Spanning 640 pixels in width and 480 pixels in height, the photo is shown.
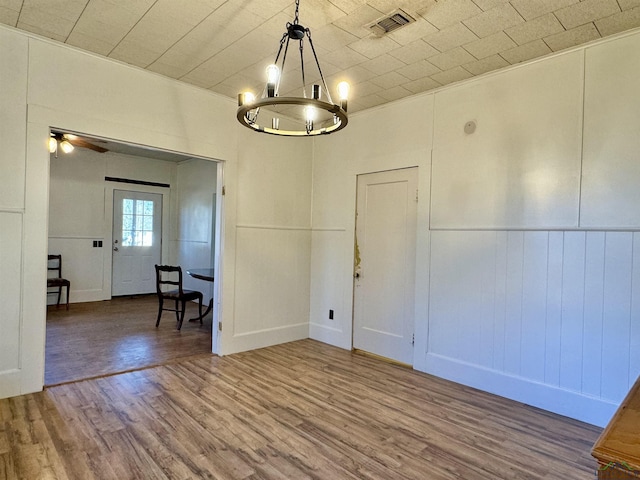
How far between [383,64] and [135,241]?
630 centimetres

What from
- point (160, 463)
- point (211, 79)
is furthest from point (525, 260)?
point (211, 79)

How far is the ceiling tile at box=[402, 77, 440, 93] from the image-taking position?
3.55 meters

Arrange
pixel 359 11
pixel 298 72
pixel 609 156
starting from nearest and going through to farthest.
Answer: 1. pixel 359 11
2. pixel 609 156
3. pixel 298 72

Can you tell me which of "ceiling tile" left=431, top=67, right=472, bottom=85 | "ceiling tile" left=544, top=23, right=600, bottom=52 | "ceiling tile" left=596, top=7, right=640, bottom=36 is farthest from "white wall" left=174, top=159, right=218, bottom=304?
"ceiling tile" left=596, top=7, right=640, bottom=36

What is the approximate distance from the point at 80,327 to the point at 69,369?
180 centimetres

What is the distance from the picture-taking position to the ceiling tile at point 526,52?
2.87 metres

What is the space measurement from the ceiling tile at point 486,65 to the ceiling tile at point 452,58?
0.28ft

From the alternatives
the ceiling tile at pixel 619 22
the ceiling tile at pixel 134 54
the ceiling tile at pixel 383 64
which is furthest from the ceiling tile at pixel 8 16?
the ceiling tile at pixel 619 22

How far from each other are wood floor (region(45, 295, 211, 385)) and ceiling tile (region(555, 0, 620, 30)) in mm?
4319

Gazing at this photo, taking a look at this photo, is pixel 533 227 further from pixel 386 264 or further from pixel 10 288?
pixel 10 288

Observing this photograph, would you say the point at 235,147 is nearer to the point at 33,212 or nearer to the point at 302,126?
the point at 302,126

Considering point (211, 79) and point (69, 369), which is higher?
point (211, 79)

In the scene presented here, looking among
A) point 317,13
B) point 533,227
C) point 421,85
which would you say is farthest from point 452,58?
point 533,227

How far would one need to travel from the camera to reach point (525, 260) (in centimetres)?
312
